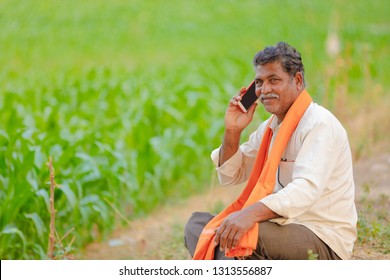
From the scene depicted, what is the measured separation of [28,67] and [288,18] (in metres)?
8.88

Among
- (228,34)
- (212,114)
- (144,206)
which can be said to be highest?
(228,34)

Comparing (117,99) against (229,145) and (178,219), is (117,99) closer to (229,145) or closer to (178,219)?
(178,219)

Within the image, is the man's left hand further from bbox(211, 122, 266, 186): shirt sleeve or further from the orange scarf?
bbox(211, 122, 266, 186): shirt sleeve

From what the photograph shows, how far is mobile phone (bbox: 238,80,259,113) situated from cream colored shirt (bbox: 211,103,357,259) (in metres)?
0.13

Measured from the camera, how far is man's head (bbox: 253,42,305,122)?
331cm

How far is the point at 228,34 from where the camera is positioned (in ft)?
56.3

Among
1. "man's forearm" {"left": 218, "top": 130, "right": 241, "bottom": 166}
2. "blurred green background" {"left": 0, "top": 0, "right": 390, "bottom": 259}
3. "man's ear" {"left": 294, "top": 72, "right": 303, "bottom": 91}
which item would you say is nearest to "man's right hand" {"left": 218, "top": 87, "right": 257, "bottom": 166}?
"man's forearm" {"left": 218, "top": 130, "right": 241, "bottom": 166}

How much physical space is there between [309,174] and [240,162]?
1.90 ft

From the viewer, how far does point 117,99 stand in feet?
27.5

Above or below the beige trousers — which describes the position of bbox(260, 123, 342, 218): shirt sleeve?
above

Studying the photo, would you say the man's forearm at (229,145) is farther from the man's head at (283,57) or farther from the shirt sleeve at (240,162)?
the man's head at (283,57)

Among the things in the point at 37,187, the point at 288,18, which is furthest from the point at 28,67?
the point at 288,18

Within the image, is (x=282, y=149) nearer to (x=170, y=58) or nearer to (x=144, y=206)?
(x=144, y=206)

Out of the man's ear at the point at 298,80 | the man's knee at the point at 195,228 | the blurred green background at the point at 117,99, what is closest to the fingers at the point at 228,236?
the man's knee at the point at 195,228
